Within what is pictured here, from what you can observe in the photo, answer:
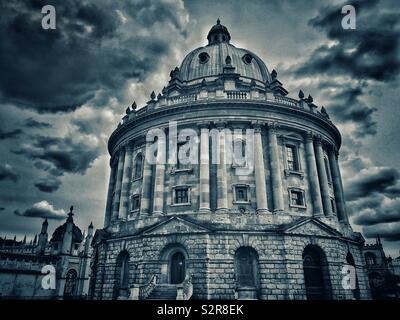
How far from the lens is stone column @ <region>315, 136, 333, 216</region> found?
94.3ft

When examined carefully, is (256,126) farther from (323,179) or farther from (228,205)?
(323,179)

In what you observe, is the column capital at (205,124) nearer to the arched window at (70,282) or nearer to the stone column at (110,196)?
the stone column at (110,196)

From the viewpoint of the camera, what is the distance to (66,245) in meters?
45.7

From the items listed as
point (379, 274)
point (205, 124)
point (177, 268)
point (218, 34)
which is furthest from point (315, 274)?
point (218, 34)

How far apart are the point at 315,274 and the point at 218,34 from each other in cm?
3629

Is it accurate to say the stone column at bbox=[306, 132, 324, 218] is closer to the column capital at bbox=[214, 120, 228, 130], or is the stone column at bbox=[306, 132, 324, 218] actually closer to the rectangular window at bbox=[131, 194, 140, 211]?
the column capital at bbox=[214, 120, 228, 130]

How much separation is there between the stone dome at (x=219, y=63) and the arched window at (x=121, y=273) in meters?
23.2

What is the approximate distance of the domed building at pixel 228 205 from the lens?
22.5m

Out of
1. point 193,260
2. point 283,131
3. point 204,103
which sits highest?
point 204,103

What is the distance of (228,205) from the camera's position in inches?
1012

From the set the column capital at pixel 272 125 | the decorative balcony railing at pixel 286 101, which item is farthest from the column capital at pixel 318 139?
the column capital at pixel 272 125
